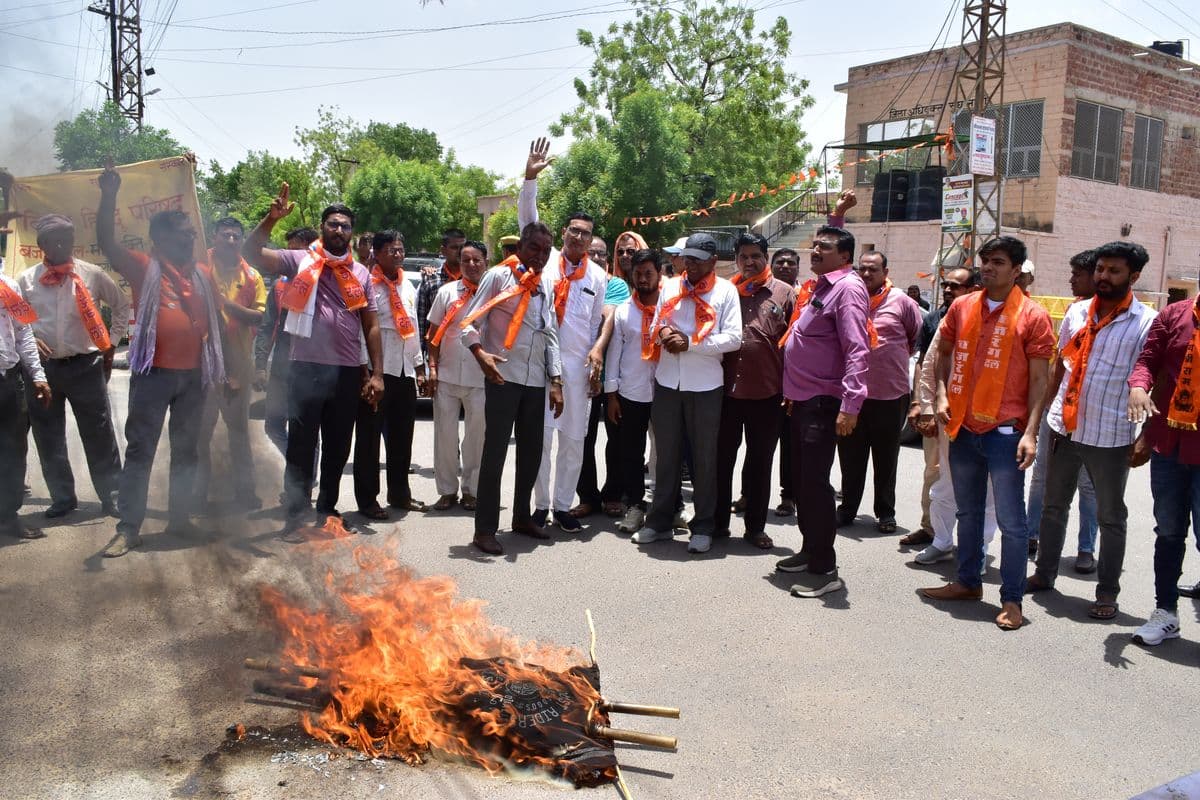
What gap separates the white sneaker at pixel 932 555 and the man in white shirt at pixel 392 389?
3837mm

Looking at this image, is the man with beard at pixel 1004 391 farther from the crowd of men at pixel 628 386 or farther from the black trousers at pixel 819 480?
the black trousers at pixel 819 480

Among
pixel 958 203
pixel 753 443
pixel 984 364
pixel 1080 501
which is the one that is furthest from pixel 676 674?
pixel 958 203

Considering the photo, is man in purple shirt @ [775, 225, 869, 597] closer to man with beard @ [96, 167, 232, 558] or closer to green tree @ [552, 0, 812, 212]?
man with beard @ [96, 167, 232, 558]

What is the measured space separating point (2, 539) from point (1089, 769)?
6.35 metres

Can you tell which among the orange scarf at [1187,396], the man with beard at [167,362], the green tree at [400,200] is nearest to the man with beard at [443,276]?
the man with beard at [167,362]

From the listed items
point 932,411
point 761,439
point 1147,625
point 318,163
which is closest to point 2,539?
point 761,439

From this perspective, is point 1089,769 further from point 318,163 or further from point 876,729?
point 318,163

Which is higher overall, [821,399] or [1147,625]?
[821,399]

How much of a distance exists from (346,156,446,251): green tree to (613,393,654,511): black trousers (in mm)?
26073

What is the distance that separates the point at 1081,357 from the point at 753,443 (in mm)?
2250

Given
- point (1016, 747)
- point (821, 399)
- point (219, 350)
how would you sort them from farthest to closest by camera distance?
point (219, 350) → point (821, 399) → point (1016, 747)

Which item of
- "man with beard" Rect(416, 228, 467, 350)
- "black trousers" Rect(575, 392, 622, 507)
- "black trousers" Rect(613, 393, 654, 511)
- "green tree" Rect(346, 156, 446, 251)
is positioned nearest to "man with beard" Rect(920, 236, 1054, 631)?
"black trousers" Rect(613, 393, 654, 511)

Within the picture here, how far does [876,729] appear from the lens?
392 cm

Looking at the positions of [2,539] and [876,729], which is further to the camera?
[2,539]
